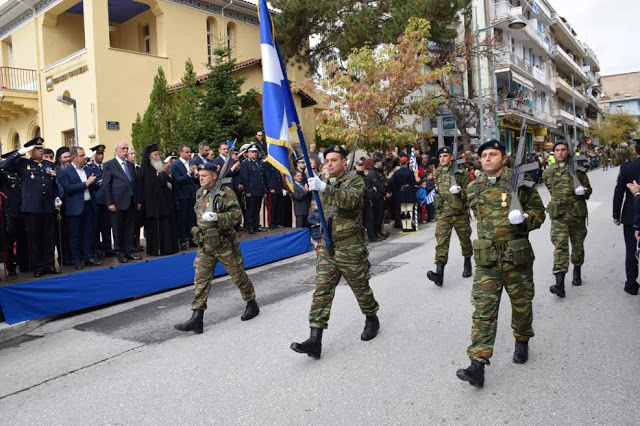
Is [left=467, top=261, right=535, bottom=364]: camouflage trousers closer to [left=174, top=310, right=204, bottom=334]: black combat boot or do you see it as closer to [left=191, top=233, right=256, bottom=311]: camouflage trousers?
[left=191, top=233, right=256, bottom=311]: camouflage trousers

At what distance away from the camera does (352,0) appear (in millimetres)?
20688

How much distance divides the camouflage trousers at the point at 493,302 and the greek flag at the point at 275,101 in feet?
6.73

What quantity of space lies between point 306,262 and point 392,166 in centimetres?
506

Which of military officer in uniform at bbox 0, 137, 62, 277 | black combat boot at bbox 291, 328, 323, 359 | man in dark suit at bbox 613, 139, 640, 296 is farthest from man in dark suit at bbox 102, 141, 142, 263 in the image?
man in dark suit at bbox 613, 139, 640, 296

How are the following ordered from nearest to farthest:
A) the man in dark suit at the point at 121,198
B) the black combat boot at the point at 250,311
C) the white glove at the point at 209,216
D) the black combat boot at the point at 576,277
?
the white glove at the point at 209,216
the black combat boot at the point at 250,311
the black combat boot at the point at 576,277
the man in dark suit at the point at 121,198

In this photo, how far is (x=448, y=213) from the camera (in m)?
7.28

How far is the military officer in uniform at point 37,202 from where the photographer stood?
696cm

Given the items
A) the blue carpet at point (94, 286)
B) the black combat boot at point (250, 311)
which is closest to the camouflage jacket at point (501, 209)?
the black combat boot at point (250, 311)

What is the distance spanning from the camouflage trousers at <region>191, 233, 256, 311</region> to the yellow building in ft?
44.4

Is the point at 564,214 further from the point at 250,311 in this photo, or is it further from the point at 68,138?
the point at 68,138

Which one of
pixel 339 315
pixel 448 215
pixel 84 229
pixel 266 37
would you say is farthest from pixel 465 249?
pixel 84 229

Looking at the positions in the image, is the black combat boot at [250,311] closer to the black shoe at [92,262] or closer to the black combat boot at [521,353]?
the black shoe at [92,262]

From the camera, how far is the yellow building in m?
18.2

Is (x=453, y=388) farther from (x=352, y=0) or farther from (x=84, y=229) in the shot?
(x=352, y=0)
